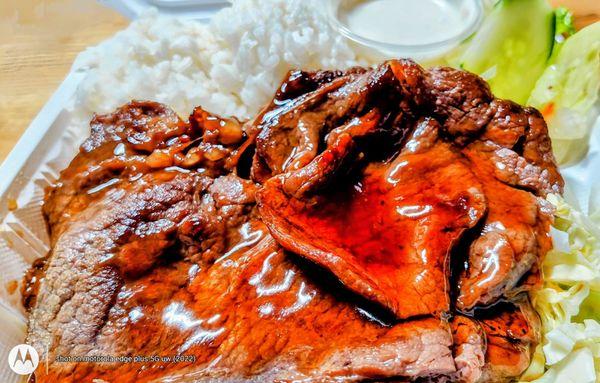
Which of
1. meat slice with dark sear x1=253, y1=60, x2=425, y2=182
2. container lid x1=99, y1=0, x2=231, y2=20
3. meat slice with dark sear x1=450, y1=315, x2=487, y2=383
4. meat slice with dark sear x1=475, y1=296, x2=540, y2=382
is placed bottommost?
meat slice with dark sear x1=475, y1=296, x2=540, y2=382

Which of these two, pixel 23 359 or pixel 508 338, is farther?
pixel 23 359

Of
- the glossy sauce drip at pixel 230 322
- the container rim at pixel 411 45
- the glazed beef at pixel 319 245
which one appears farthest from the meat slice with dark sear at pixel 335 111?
the container rim at pixel 411 45

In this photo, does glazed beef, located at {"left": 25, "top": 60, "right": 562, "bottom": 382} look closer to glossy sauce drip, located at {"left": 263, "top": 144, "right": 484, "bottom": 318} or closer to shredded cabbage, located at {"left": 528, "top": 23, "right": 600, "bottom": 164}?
glossy sauce drip, located at {"left": 263, "top": 144, "right": 484, "bottom": 318}

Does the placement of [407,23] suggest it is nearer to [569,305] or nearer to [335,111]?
[335,111]

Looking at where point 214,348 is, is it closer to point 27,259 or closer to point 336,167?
point 336,167

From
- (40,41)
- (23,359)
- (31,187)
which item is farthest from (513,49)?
(40,41)

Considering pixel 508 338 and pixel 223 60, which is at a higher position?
pixel 223 60

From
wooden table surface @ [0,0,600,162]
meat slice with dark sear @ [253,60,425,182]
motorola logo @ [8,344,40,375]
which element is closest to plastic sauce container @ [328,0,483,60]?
wooden table surface @ [0,0,600,162]
